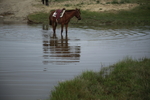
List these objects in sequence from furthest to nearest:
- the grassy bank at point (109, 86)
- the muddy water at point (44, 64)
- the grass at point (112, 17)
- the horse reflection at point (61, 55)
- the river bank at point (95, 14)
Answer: the river bank at point (95, 14)
the grass at point (112, 17)
the horse reflection at point (61, 55)
the muddy water at point (44, 64)
the grassy bank at point (109, 86)

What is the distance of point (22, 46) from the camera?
11.8 metres

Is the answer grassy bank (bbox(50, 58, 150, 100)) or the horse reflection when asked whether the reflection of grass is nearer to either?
the horse reflection

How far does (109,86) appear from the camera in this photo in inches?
231

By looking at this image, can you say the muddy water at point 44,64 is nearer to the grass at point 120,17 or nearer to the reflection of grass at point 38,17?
the grass at point 120,17

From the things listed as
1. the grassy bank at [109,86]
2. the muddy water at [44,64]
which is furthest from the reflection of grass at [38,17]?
the grassy bank at [109,86]

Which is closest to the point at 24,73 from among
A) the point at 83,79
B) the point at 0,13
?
the point at 83,79

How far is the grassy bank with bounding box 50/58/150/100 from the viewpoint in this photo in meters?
5.17

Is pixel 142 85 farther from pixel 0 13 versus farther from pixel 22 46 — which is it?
pixel 0 13

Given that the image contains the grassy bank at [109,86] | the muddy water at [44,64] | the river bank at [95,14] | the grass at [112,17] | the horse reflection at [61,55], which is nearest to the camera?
the grassy bank at [109,86]

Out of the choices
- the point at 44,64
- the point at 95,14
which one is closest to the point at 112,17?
the point at 95,14

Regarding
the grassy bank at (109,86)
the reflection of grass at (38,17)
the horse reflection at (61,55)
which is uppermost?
the grassy bank at (109,86)

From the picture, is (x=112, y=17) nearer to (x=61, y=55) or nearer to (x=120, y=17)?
(x=120, y=17)

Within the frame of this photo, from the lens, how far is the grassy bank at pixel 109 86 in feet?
17.0

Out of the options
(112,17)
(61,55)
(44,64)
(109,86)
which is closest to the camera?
(109,86)
